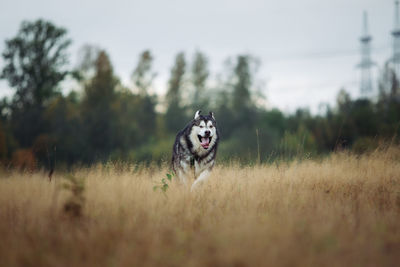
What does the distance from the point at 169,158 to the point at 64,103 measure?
71.0 ft

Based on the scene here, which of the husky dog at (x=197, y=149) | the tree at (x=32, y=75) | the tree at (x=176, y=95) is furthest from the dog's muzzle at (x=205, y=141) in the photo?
the tree at (x=176, y=95)

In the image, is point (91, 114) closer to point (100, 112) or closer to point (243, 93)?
point (100, 112)

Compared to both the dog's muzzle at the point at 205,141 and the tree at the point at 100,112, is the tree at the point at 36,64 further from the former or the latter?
the dog's muzzle at the point at 205,141

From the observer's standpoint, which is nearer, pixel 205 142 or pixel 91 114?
pixel 205 142

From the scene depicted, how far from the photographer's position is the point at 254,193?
223 inches

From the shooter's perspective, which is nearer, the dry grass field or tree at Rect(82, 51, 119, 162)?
the dry grass field

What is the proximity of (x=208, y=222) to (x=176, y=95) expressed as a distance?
1527 inches

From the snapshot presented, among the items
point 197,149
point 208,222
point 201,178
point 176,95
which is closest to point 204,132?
point 197,149

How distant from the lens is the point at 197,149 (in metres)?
7.02

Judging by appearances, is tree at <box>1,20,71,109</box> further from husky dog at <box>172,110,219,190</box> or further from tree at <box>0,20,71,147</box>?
husky dog at <box>172,110,219,190</box>

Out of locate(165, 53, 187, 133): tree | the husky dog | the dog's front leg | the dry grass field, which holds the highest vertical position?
locate(165, 53, 187, 133): tree

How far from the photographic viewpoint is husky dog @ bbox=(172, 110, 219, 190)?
6840 millimetres

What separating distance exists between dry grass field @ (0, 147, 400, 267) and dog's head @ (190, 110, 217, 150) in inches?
31.2

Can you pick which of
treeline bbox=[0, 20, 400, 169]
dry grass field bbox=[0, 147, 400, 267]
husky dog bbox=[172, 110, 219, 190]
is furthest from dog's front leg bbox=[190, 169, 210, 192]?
treeline bbox=[0, 20, 400, 169]
